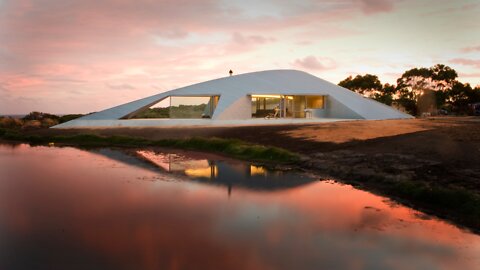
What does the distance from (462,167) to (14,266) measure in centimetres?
953

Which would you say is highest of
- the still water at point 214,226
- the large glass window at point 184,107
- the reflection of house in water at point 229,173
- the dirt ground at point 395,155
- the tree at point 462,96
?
the tree at point 462,96

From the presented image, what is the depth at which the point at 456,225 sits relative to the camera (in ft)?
21.8

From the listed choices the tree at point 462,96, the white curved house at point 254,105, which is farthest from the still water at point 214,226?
the tree at point 462,96

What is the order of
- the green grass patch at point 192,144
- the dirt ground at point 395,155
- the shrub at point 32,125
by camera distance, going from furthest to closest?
the shrub at point 32,125 → the green grass patch at point 192,144 → the dirt ground at point 395,155

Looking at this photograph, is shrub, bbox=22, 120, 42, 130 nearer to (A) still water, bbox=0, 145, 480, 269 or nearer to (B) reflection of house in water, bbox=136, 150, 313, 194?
(B) reflection of house in water, bbox=136, 150, 313, 194

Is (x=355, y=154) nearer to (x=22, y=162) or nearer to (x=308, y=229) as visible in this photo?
(x=308, y=229)

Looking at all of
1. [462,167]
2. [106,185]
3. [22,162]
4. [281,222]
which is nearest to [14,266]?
[281,222]

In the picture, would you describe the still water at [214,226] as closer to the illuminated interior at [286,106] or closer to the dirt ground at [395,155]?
the dirt ground at [395,155]

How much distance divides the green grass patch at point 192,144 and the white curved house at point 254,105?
550 centimetres

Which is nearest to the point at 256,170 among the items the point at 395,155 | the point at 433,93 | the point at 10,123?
the point at 395,155

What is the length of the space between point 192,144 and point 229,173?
6975mm

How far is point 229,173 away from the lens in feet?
38.1

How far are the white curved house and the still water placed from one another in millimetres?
17823

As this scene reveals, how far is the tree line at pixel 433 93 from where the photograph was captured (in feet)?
164
